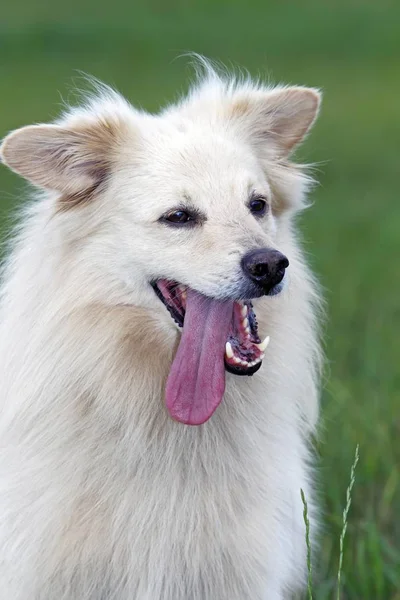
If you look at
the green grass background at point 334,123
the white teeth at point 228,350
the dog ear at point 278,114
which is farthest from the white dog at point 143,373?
the green grass background at point 334,123

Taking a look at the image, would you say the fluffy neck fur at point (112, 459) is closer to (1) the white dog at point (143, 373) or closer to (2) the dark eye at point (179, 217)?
(1) the white dog at point (143, 373)

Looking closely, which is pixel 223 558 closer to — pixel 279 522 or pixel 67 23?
pixel 279 522

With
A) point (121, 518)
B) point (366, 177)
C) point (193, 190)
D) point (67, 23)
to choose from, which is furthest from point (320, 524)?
point (67, 23)

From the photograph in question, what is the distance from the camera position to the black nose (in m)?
3.51

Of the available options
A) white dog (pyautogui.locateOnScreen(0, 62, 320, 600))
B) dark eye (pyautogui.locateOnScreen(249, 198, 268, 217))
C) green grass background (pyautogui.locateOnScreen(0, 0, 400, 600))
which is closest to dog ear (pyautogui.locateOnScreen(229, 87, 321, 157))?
white dog (pyautogui.locateOnScreen(0, 62, 320, 600))

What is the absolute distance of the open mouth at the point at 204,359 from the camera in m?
3.59

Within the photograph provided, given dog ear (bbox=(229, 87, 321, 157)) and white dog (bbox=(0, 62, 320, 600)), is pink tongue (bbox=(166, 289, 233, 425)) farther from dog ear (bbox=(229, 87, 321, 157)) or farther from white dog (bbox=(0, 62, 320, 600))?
dog ear (bbox=(229, 87, 321, 157))

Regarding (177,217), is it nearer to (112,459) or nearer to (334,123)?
(112,459)

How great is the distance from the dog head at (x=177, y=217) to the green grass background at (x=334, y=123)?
620mm

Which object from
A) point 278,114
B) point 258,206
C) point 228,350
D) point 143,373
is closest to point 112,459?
point 143,373

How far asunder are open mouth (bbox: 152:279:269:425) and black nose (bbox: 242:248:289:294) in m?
0.17

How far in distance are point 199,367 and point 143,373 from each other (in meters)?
0.24

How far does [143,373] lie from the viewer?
3.74 metres

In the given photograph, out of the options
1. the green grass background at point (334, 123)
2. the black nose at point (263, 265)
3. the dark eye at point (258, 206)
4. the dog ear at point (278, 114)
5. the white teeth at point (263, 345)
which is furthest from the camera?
the green grass background at point (334, 123)
